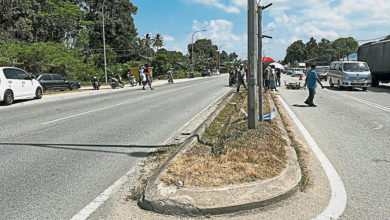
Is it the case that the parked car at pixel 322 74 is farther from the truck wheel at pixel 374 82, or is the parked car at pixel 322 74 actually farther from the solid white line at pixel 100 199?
the solid white line at pixel 100 199

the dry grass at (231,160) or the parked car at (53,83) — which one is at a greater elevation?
the parked car at (53,83)

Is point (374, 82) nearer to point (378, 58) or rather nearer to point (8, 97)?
Result: point (378, 58)

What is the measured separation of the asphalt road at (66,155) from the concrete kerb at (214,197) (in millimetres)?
832

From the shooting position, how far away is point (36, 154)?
5.59m

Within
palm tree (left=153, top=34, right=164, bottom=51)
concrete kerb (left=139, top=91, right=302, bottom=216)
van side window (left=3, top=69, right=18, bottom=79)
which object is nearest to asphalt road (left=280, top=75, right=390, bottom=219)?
concrete kerb (left=139, top=91, right=302, bottom=216)

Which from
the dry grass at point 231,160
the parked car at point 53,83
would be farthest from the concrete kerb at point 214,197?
the parked car at point 53,83

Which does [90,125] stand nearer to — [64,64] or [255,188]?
[255,188]

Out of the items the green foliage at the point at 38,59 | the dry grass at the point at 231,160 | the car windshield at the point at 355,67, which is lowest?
the dry grass at the point at 231,160

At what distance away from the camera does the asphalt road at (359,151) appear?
347 cm

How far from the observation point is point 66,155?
5535 mm

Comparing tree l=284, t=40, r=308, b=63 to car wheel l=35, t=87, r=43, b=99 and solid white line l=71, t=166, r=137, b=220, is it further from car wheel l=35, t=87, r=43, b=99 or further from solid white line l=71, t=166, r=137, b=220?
solid white line l=71, t=166, r=137, b=220

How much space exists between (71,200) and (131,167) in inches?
51.6

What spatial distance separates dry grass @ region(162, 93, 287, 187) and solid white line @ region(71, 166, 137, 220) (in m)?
0.66

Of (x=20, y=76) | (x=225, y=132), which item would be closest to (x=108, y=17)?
(x=20, y=76)
